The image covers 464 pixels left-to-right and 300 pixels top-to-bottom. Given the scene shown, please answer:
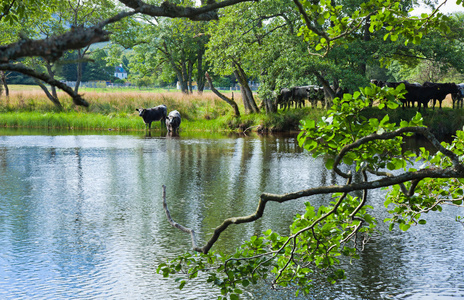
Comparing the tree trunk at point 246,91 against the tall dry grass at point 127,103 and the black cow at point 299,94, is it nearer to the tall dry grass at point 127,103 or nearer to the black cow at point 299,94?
the tall dry grass at point 127,103

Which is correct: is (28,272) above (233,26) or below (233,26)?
below

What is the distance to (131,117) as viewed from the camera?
3825cm

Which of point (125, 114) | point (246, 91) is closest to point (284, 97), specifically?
point (246, 91)

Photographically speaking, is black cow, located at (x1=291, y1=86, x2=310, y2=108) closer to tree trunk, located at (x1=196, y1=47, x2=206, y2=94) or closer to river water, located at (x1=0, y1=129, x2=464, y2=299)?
river water, located at (x1=0, y1=129, x2=464, y2=299)

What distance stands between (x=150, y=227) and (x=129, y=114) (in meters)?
29.4

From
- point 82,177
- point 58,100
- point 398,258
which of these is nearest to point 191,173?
point 82,177

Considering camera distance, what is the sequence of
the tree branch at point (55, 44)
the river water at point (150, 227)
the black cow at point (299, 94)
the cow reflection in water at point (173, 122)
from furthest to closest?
the black cow at point (299, 94)
the cow reflection in water at point (173, 122)
the river water at point (150, 227)
the tree branch at point (55, 44)

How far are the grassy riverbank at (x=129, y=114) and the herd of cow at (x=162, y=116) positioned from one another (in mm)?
989

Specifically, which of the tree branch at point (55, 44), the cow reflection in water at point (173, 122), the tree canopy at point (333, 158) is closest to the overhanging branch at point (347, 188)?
the tree canopy at point (333, 158)

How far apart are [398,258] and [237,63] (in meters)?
25.4

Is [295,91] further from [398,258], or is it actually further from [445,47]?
[398,258]

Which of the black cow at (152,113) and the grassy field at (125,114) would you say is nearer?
the grassy field at (125,114)

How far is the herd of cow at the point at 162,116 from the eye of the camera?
112ft

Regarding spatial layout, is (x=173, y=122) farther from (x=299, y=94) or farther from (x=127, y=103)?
(x=299, y=94)
